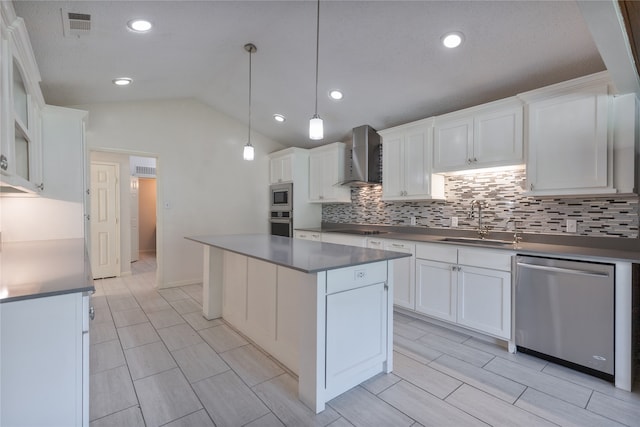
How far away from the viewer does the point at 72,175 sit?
2.95m

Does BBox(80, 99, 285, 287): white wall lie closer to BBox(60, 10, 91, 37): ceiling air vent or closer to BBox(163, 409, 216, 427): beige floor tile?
BBox(60, 10, 91, 37): ceiling air vent

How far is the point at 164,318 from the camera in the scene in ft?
10.3

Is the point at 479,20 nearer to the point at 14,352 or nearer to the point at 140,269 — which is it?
the point at 14,352

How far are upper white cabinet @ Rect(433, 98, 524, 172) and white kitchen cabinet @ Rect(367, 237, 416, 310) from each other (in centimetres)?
90

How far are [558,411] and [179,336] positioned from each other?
9.19 ft

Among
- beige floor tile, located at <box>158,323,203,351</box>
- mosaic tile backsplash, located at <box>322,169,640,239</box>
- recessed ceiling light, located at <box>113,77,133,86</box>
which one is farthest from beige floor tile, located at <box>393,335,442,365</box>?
recessed ceiling light, located at <box>113,77,133,86</box>

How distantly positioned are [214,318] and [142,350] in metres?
0.77

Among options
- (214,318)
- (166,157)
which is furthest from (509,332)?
(166,157)

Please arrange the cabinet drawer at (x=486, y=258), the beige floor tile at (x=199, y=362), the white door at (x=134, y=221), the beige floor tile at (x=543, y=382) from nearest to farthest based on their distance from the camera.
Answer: the beige floor tile at (x=543, y=382) < the beige floor tile at (x=199, y=362) < the cabinet drawer at (x=486, y=258) < the white door at (x=134, y=221)

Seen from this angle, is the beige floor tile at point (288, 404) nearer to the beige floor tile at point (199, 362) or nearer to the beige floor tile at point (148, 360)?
the beige floor tile at point (199, 362)

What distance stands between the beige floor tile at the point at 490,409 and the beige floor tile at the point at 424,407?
0.06m

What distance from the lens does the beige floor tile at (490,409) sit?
1.61 m

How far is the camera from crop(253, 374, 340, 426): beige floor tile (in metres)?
1.63

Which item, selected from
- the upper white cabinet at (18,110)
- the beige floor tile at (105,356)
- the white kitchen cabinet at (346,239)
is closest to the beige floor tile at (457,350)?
the white kitchen cabinet at (346,239)
